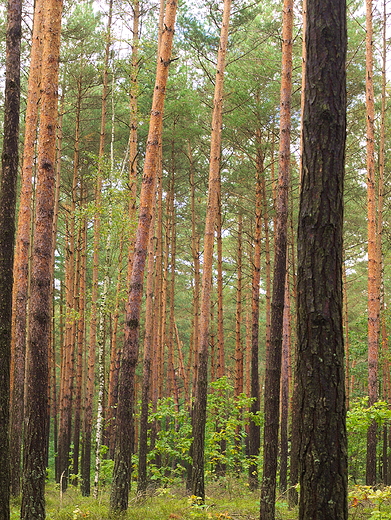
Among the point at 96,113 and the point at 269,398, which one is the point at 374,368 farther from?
the point at 96,113

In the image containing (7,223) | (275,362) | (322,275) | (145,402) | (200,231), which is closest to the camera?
(322,275)

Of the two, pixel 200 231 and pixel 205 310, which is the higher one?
pixel 200 231

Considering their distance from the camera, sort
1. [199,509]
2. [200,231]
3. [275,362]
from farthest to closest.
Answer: [200,231] < [199,509] < [275,362]

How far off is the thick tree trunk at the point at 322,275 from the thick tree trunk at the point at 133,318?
4.92 m

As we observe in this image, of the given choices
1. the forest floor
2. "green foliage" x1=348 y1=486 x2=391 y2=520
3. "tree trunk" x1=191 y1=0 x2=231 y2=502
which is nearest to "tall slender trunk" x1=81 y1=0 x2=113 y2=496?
the forest floor

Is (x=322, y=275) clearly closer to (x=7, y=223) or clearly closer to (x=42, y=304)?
(x=7, y=223)

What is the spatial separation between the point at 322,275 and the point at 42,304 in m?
3.82

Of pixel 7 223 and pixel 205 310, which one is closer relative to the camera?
pixel 7 223

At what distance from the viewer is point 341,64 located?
3914mm

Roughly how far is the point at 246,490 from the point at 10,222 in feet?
34.3

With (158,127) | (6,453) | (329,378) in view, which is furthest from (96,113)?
(329,378)

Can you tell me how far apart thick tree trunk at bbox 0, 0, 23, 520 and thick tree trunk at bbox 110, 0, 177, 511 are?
8.67 feet

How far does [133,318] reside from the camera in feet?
27.2

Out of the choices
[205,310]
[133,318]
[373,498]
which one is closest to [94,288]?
[205,310]
